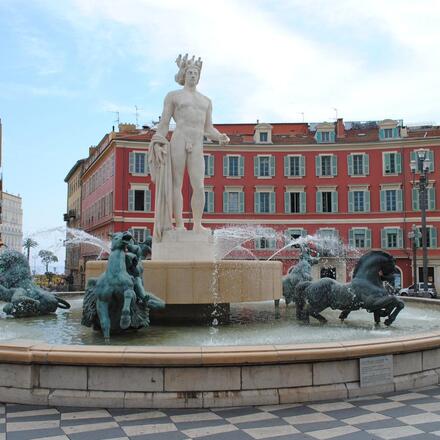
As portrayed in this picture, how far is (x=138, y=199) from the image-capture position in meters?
43.0

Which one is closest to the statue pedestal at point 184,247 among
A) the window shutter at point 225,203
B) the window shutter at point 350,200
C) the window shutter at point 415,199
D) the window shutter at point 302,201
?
the window shutter at point 225,203

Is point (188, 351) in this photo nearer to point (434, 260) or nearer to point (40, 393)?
point (40, 393)

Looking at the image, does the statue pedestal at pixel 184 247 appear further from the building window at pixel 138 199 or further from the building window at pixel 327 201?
the building window at pixel 327 201

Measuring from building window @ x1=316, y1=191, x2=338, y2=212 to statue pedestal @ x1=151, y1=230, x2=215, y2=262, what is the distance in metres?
33.8

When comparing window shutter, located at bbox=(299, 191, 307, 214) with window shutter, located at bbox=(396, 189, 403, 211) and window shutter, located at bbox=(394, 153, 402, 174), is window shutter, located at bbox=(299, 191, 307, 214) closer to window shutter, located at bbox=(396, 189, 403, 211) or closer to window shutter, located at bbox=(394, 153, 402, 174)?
window shutter, located at bbox=(396, 189, 403, 211)

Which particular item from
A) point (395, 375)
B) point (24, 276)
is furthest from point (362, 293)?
point (24, 276)

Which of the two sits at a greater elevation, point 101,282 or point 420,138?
point 420,138

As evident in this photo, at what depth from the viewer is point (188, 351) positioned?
17.3 ft

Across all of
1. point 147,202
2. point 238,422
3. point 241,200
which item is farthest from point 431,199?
point 238,422

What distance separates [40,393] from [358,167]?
132 ft

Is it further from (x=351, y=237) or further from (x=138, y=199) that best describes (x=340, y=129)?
(x=138, y=199)

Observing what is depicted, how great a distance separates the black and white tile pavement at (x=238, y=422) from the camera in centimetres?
451

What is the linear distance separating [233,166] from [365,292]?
3571 cm

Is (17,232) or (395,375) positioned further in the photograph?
(17,232)
